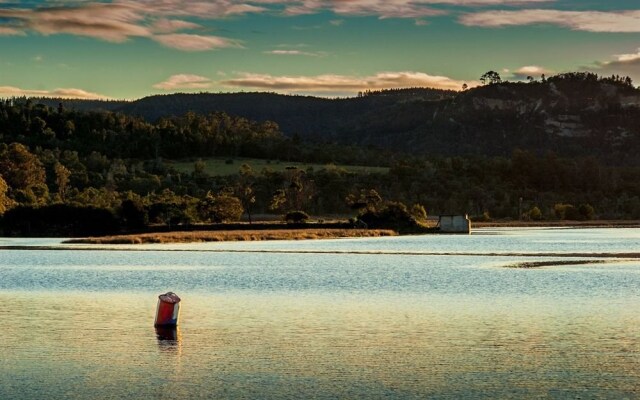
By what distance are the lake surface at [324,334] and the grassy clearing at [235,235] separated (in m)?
38.8

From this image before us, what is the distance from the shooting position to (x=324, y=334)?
85.7ft

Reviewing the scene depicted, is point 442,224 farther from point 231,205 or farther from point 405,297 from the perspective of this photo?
point 405,297

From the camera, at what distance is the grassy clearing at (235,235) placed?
8961 centimetres

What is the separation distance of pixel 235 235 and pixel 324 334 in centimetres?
7301

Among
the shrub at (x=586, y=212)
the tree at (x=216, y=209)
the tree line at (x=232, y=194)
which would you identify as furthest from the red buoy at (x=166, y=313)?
the shrub at (x=586, y=212)

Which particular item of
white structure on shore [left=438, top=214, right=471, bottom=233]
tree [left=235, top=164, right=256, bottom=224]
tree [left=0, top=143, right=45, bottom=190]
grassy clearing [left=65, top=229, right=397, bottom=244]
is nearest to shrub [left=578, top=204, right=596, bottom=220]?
white structure on shore [left=438, top=214, right=471, bottom=233]

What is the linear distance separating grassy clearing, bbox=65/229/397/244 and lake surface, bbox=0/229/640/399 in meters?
38.8

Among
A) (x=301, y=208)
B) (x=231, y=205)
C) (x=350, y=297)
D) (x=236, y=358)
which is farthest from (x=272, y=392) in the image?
(x=301, y=208)

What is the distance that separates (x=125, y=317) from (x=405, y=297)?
10.6 m

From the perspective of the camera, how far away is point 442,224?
12331 centimetres

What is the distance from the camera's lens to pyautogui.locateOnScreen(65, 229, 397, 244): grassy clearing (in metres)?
89.6

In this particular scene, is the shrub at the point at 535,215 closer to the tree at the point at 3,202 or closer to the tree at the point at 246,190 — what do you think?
the tree at the point at 246,190

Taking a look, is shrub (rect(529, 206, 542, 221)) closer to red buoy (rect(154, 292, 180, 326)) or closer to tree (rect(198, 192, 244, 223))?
tree (rect(198, 192, 244, 223))

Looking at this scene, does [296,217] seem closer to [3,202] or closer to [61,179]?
[3,202]
